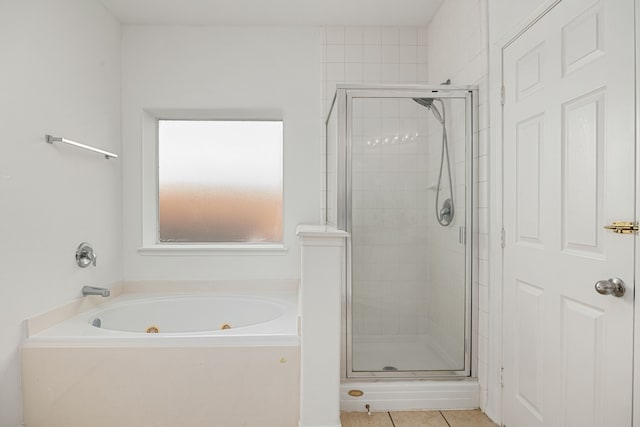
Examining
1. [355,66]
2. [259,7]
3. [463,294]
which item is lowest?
[463,294]

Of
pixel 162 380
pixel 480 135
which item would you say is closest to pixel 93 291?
pixel 162 380

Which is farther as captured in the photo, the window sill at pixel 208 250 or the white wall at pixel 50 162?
the window sill at pixel 208 250

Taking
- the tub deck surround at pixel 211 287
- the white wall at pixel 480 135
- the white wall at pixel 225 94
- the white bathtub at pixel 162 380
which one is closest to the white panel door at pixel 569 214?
the white wall at pixel 480 135

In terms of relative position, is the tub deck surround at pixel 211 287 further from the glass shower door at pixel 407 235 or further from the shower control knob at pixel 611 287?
the shower control knob at pixel 611 287

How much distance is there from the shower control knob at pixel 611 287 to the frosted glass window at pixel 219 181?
7.55ft

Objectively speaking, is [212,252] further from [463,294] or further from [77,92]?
[463,294]

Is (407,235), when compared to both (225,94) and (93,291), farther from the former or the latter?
(93,291)

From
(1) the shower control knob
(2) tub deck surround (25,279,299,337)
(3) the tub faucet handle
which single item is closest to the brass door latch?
(1) the shower control knob

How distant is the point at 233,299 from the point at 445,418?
5.11 feet

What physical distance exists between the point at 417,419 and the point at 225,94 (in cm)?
250

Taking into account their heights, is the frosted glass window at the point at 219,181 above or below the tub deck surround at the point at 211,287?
above

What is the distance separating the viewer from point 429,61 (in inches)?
117

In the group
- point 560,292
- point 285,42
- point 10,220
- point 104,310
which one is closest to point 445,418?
point 560,292

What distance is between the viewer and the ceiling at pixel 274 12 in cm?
262
